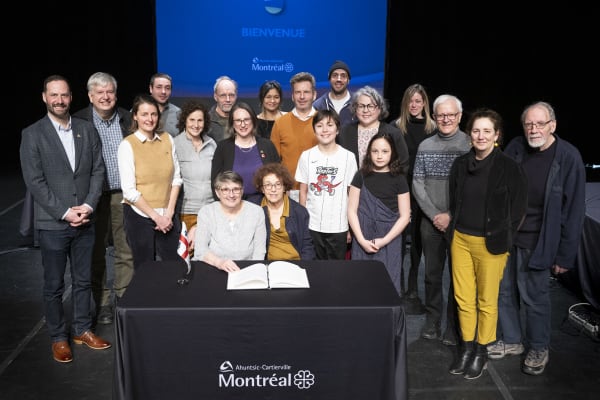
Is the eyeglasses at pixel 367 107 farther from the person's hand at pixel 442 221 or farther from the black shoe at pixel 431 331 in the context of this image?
the black shoe at pixel 431 331

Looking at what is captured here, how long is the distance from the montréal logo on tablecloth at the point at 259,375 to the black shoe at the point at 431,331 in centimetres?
150

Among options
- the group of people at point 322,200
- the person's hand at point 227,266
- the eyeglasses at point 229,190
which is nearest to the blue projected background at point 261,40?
the group of people at point 322,200

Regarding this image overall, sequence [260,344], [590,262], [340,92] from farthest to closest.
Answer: [340,92] → [590,262] → [260,344]

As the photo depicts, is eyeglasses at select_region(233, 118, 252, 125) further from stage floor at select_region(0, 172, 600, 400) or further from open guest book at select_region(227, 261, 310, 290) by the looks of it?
stage floor at select_region(0, 172, 600, 400)

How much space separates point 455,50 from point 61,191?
238 inches

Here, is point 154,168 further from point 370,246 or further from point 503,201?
point 503,201

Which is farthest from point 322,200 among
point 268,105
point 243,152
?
point 268,105

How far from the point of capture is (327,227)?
350cm

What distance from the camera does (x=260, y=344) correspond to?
7.69 ft

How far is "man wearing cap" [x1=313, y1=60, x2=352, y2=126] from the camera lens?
14.2ft

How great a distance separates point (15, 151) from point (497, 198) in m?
9.11

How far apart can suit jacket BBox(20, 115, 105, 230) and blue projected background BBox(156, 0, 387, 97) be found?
3.75 m

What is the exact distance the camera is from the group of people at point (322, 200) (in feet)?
9.98

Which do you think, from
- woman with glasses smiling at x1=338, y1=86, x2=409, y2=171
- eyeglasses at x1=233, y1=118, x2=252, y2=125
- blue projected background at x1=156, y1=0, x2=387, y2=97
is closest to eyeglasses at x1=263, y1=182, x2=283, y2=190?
eyeglasses at x1=233, y1=118, x2=252, y2=125
